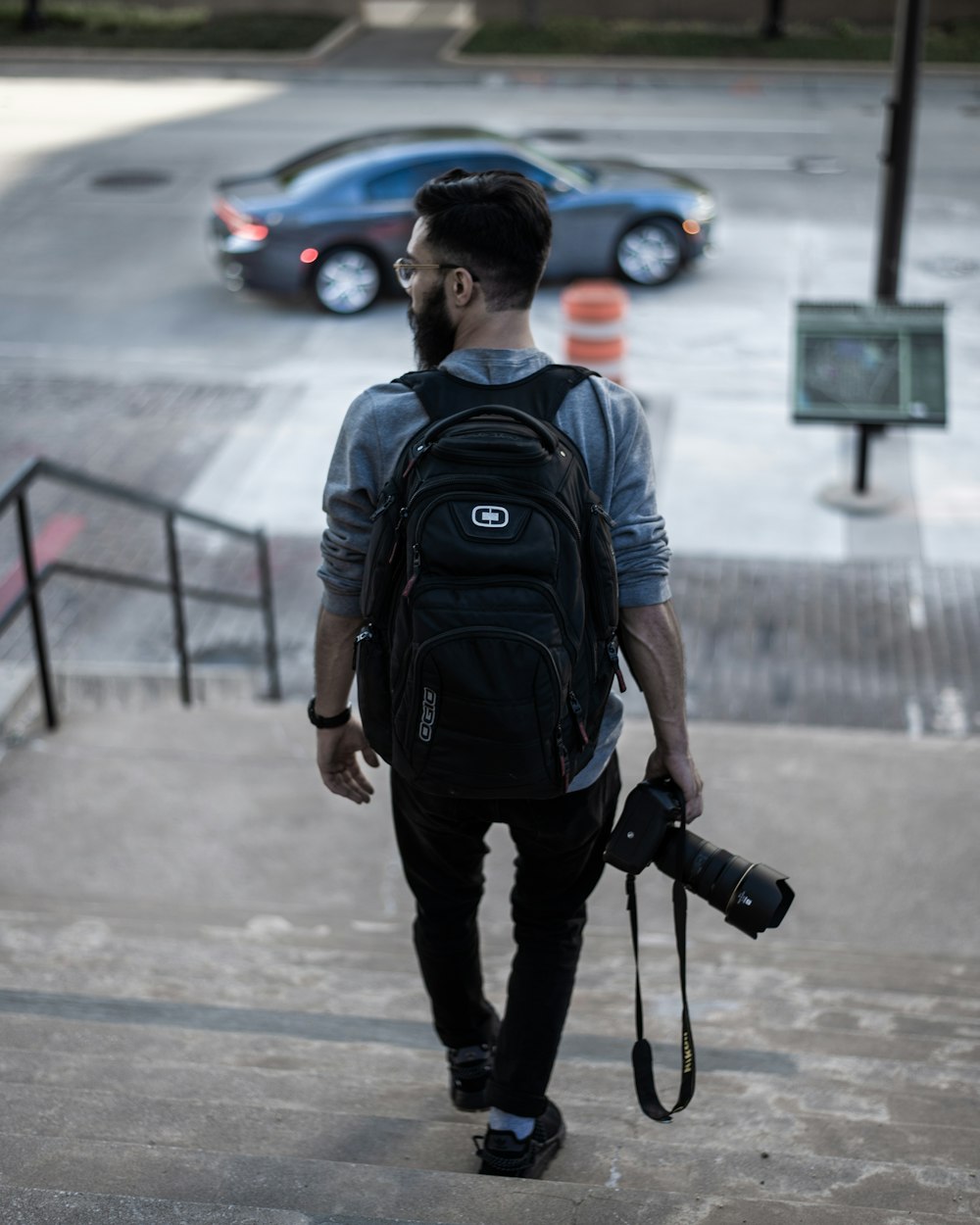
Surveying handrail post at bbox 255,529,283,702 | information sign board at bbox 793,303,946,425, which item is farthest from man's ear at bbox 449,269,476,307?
information sign board at bbox 793,303,946,425

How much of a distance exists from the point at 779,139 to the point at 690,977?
17354 mm

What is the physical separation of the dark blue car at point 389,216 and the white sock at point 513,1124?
11.4 m

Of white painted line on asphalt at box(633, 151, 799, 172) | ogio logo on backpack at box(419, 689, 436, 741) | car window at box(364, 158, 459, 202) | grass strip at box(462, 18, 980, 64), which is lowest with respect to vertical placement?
white painted line on asphalt at box(633, 151, 799, 172)

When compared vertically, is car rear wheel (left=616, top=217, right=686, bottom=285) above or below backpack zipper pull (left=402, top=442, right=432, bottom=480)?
below

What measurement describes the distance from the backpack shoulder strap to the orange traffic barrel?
880 centimetres

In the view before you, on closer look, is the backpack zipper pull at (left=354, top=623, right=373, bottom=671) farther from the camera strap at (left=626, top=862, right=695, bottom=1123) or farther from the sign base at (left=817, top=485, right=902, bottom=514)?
the sign base at (left=817, top=485, right=902, bottom=514)

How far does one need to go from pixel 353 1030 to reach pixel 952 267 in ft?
41.9

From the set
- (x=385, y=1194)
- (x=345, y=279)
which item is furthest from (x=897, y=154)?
(x=385, y=1194)

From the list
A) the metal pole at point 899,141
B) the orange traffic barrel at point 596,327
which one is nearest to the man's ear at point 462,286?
the metal pole at point 899,141

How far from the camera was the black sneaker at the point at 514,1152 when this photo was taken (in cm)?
308

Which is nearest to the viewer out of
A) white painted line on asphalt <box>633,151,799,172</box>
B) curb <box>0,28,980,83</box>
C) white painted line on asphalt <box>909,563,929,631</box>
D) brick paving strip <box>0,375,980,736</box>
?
brick paving strip <box>0,375,980,736</box>

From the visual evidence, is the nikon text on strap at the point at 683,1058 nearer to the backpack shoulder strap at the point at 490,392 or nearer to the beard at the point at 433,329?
the backpack shoulder strap at the point at 490,392

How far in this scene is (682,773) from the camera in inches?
116

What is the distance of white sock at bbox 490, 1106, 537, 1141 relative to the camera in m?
3.10
